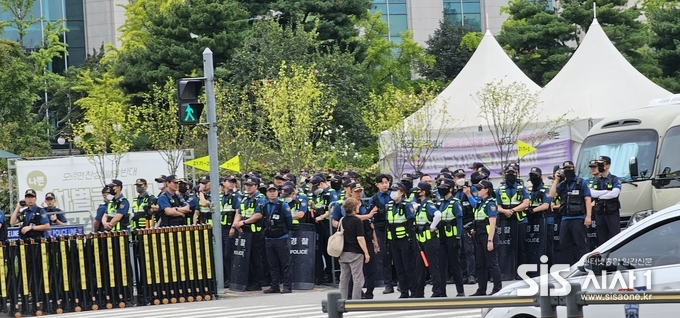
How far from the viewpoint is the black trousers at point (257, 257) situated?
1895 cm

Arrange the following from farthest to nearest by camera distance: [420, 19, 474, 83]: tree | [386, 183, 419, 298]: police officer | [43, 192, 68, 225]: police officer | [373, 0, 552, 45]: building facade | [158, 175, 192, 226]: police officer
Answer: [373, 0, 552, 45]: building facade → [420, 19, 474, 83]: tree → [43, 192, 68, 225]: police officer → [158, 175, 192, 226]: police officer → [386, 183, 419, 298]: police officer

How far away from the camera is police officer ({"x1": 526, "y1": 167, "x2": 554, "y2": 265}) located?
59.4ft

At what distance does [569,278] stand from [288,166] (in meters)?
26.6

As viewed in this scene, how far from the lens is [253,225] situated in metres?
18.8

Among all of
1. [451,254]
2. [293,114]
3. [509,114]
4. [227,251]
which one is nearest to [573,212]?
[451,254]

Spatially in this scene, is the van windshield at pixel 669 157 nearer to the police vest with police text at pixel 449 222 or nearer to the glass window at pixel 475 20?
the police vest with police text at pixel 449 222

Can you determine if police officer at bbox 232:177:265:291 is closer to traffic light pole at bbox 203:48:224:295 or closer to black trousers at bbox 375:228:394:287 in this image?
traffic light pole at bbox 203:48:224:295

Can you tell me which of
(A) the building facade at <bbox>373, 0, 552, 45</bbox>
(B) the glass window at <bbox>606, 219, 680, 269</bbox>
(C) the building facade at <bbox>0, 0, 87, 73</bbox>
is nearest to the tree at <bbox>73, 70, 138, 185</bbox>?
(C) the building facade at <bbox>0, 0, 87, 73</bbox>

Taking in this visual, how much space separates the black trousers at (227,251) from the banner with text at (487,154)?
14464 millimetres

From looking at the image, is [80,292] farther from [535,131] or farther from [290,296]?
[535,131]

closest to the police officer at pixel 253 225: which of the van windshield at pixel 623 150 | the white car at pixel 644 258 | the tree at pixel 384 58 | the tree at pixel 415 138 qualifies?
the van windshield at pixel 623 150

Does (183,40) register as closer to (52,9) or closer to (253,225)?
(52,9)

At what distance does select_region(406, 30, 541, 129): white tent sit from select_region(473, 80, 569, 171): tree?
27 centimetres

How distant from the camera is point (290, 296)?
709 inches
